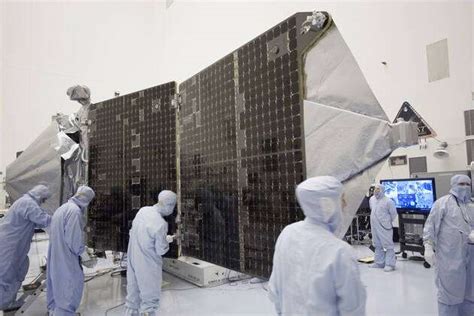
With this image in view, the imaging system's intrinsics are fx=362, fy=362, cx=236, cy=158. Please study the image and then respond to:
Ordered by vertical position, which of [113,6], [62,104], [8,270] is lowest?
[8,270]

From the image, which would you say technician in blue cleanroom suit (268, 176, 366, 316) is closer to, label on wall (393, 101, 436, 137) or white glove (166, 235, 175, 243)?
white glove (166, 235, 175, 243)

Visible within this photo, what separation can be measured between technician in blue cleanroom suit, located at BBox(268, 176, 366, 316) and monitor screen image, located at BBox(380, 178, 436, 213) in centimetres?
587

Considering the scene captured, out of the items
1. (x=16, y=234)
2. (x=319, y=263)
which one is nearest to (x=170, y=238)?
(x=319, y=263)

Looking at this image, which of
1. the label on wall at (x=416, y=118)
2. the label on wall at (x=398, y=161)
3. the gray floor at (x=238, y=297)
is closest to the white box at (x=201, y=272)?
the gray floor at (x=238, y=297)

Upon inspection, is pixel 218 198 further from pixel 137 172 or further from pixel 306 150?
pixel 137 172

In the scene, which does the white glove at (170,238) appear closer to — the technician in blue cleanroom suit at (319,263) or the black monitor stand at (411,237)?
the technician in blue cleanroom suit at (319,263)

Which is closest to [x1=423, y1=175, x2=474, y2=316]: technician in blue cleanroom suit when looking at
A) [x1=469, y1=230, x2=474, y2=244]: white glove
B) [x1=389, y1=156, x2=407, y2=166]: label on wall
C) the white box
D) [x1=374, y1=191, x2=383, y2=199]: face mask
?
[x1=469, y1=230, x2=474, y2=244]: white glove

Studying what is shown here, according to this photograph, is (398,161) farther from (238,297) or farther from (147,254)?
(147,254)

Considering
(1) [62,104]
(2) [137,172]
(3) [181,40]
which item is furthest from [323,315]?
(3) [181,40]

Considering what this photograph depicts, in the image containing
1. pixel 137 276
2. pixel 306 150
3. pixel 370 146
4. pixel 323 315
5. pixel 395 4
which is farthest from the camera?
pixel 395 4

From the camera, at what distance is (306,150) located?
217 centimetres

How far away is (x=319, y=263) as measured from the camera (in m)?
1.88

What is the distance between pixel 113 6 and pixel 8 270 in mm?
11126

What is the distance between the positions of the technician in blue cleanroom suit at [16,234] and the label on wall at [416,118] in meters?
7.25
